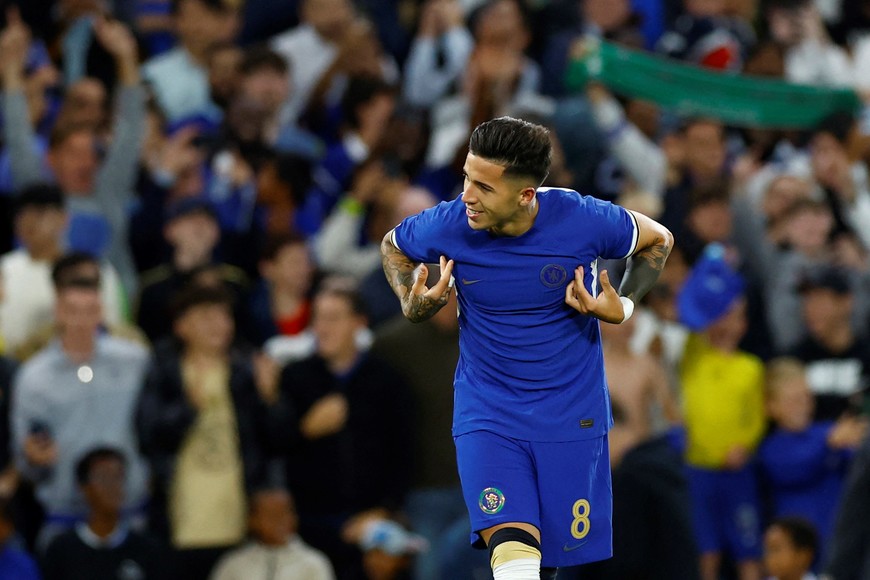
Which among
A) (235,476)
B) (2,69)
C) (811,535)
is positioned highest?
(2,69)

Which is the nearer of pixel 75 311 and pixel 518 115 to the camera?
pixel 75 311

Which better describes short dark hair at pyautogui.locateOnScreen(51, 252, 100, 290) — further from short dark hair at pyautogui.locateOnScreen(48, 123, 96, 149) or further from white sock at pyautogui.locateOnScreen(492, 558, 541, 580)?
white sock at pyautogui.locateOnScreen(492, 558, 541, 580)

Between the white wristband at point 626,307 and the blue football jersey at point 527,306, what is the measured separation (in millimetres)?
164

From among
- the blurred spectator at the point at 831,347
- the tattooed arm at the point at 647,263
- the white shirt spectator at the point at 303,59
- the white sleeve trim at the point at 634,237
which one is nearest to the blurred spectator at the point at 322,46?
the white shirt spectator at the point at 303,59

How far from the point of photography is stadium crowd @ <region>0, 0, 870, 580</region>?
9953 mm

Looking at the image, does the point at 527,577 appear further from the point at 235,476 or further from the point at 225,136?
the point at 225,136

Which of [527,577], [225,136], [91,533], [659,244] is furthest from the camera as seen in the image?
[225,136]

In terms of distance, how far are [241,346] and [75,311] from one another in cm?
104

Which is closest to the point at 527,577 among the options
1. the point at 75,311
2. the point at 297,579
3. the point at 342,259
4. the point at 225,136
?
the point at 297,579

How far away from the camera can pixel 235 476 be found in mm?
10039

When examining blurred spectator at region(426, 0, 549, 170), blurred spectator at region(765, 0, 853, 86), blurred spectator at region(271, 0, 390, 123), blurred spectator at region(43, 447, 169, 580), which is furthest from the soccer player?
blurred spectator at region(765, 0, 853, 86)

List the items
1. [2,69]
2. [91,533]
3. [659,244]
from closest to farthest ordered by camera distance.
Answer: [659,244] → [91,533] → [2,69]

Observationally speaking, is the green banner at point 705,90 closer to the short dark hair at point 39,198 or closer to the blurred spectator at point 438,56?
the blurred spectator at point 438,56

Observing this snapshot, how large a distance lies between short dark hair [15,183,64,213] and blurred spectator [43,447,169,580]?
154 centimetres
